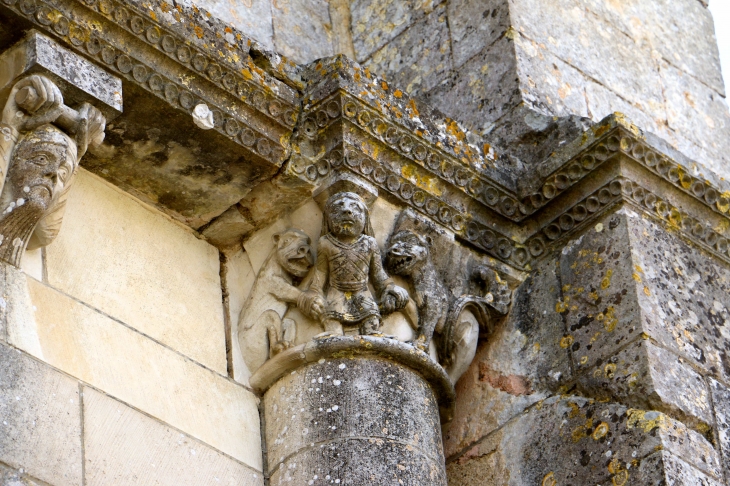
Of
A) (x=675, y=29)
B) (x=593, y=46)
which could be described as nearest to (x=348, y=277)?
(x=593, y=46)

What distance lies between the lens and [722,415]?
5.04 m

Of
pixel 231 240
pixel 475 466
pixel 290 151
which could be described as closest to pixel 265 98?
pixel 290 151

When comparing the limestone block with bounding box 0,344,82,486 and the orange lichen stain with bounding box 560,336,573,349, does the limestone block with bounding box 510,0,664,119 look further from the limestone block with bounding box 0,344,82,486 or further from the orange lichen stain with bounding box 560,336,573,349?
the limestone block with bounding box 0,344,82,486

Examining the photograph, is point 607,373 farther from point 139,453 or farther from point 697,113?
point 697,113

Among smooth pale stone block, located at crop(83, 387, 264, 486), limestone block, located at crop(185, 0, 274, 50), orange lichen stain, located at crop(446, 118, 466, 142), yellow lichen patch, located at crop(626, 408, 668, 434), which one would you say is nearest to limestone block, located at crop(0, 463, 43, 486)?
smooth pale stone block, located at crop(83, 387, 264, 486)

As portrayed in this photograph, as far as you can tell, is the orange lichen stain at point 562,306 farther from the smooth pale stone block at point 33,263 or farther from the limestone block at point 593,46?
the smooth pale stone block at point 33,263

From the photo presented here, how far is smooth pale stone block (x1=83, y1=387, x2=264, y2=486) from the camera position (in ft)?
14.1

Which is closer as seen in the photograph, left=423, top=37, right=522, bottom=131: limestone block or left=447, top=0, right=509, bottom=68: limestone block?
left=423, top=37, right=522, bottom=131: limestone block

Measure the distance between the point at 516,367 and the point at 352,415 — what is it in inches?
34.1

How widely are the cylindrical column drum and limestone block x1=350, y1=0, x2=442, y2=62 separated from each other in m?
2.01

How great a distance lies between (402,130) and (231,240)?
27.7 inches

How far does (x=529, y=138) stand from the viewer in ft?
18.7

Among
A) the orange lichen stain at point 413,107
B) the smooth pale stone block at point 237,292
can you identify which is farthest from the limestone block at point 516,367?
the smooth pale stone block at point 237,292

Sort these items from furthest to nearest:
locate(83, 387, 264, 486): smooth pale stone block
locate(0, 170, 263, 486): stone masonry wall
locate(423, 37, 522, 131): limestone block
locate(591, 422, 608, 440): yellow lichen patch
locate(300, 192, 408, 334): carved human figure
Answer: locate(423, 37, 522, 131): limestone block, locate(300, 192, 408, 334): carved human figure, locate(591, 422, 608, 440): yellow lichen patch, locate(83, 387, 264, 486): smooth pale stone block, locate(0, 170, 263, 486): stone masonry wall
